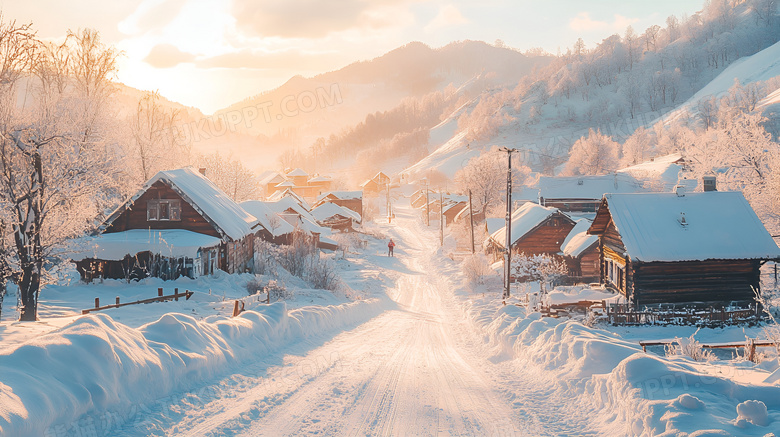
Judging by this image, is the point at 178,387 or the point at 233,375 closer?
the point at 178,387

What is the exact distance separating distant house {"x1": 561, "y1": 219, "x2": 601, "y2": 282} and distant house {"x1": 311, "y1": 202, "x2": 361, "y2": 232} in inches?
1597

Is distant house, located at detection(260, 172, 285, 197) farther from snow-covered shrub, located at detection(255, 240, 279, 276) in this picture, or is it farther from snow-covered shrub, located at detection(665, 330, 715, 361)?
snow-covered shrub, located at detection(665, 330, 715, 361)

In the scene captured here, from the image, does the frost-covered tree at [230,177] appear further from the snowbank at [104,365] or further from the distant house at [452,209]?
the snowbank at [104,365]

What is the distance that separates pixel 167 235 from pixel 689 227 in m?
28.8

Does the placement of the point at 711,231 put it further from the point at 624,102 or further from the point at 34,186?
the point at 624,102

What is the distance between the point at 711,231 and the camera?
23844mm

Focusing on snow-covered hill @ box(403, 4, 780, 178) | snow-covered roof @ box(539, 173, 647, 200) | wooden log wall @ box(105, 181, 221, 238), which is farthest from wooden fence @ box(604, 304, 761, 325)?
snow-covered hill @ box(403, 4, 780, 178)

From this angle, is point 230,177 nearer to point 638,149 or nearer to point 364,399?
point 364,399

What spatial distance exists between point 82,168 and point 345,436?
15552mm

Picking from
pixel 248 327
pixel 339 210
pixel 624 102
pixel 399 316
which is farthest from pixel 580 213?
pixel 624 102

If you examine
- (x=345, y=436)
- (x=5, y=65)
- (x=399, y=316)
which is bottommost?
(x=399, y=316)

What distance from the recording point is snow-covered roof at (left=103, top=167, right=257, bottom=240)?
2639 centimetres

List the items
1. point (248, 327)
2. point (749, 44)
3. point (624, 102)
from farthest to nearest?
point (749, 44) < point (624, 102) < point (248, 327)

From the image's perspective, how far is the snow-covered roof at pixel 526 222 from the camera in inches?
1564
